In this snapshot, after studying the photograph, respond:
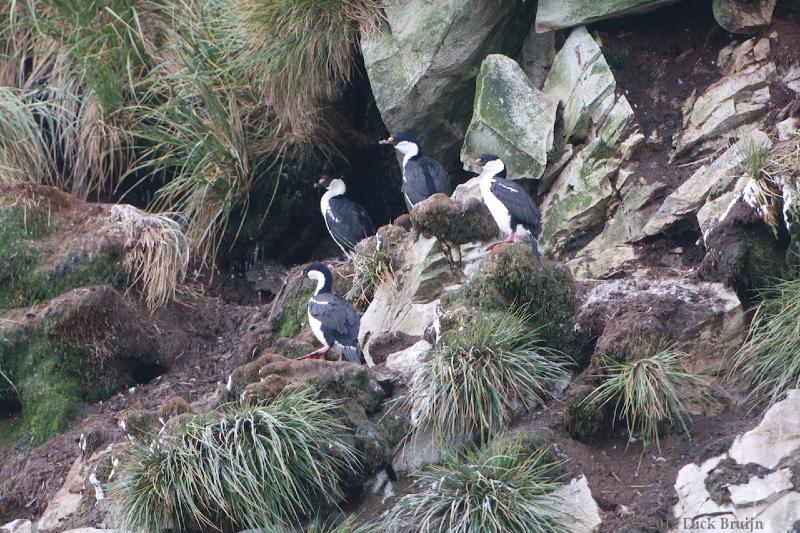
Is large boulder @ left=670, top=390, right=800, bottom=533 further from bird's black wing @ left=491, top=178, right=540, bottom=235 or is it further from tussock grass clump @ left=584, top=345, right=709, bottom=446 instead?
bird's black wing @ left=491, top=178, right=540, bottom=235

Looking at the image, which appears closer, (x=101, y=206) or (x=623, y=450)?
(x=623, y=450)

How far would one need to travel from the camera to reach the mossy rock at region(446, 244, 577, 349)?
719 centimetres

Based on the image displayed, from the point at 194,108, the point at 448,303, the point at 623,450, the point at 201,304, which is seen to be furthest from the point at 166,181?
the point at 623,450

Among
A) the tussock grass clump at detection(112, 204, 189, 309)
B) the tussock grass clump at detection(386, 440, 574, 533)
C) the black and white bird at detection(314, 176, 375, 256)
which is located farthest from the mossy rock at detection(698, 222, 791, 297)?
the tussock grass clump at detection(112, 204, 189, 309)

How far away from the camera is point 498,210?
26.5 ft

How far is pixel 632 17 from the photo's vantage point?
9219 mm

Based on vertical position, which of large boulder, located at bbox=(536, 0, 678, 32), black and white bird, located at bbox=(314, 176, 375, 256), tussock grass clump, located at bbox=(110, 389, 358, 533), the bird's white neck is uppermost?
large boulder, located at bbox=(536, 0, 678, 32)

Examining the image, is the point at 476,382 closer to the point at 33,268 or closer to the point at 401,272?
the point at 401,272

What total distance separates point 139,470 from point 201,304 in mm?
3752

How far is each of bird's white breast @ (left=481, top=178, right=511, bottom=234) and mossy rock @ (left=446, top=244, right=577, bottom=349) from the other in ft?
2.65

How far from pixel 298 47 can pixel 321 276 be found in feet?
7.14

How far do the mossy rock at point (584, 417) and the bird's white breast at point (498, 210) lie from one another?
178 centimetres

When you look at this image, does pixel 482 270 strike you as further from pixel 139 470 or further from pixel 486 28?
pixel 486 28

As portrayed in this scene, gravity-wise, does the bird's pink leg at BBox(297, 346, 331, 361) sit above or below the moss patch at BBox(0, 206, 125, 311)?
below
